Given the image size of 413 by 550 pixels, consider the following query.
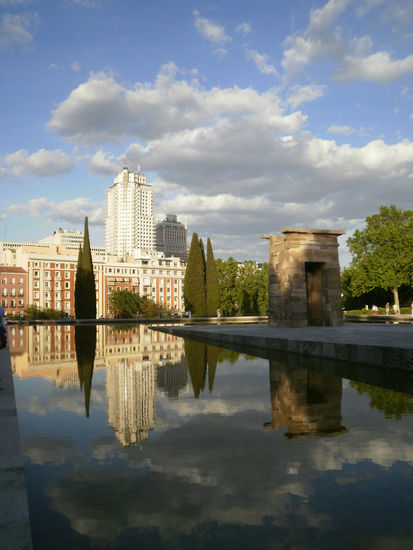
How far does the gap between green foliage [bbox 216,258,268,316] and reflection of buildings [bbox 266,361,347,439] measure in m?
59.8

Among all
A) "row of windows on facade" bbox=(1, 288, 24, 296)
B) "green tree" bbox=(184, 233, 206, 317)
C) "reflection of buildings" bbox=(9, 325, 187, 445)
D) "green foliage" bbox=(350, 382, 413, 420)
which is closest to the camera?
"reflection of buildings" bbox=(9, 325, 187, 445)

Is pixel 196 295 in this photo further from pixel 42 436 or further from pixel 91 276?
pixel 42 436

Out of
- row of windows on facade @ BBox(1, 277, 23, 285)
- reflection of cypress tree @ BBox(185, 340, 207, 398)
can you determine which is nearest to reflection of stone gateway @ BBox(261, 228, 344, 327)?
reflection of cypress tree @ BBox(185, 340, 207, 398)

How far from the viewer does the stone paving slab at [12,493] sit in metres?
2.23

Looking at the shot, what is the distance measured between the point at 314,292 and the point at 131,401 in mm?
17217

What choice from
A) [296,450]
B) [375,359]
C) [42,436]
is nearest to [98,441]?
[42,436]

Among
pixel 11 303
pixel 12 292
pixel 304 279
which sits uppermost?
pixel 12 292

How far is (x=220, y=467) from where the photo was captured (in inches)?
142

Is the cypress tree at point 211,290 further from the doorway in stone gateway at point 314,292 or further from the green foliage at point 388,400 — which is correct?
the green foliage at point 388,400

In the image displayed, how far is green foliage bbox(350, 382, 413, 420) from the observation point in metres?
5.54

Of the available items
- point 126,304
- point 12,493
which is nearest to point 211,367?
point 12,493

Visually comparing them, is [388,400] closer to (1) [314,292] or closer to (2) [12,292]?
(1) [314,292]

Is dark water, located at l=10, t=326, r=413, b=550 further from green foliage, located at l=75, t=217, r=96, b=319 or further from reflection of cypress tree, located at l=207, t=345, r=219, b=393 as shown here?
green foliage, located at l=75, t=217, r=96, b=319

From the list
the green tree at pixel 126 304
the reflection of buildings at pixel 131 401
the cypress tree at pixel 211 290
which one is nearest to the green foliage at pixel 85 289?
the cypress tree at pixel 211 290
